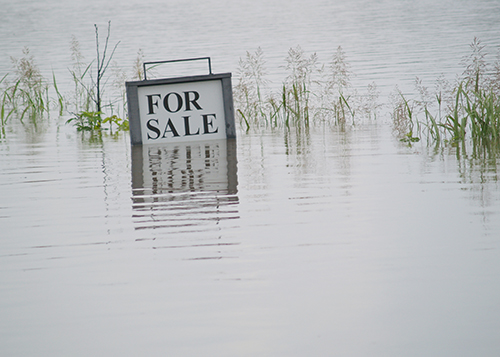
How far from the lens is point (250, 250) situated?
2.48 m

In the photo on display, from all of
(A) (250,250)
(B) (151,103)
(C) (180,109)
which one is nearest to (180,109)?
(C) (180,109)

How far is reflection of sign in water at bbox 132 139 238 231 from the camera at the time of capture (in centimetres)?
300

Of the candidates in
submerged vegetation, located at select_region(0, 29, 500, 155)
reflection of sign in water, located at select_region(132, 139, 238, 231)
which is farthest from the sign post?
submerged vegetation, located at select_region(0, 29, 500, 155)

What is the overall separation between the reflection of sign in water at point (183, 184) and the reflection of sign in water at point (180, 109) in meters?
0.15

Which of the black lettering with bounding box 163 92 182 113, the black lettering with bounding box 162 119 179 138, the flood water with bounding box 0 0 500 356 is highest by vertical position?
the black lettering with bounding box 163 92 182 113

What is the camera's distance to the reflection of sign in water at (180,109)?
5.44 meters

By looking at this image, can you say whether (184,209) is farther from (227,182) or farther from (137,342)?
(137,342)

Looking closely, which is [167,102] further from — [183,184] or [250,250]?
[250,250]

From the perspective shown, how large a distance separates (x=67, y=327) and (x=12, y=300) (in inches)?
11.9

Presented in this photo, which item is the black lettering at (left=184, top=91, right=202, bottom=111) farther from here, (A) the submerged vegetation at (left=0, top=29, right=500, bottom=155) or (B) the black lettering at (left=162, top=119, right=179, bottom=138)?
(A) the submerged vegetation at (left=0, top=29, right=500, bottom=155)

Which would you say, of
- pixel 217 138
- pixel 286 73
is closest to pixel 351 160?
pixel 217 138

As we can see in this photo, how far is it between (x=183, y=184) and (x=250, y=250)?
51.4 inches

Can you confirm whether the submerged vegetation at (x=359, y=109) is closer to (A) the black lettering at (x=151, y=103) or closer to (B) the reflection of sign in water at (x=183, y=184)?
(A) the black lettering at (x=151, y=103)

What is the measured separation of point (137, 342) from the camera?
182cm
